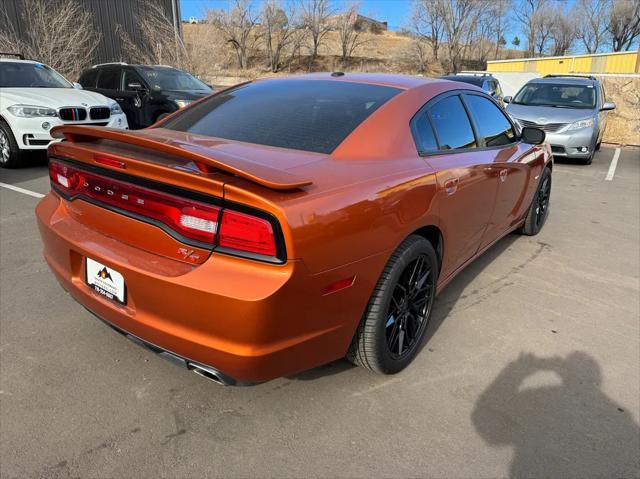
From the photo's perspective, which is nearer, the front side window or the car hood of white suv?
the car hood of white suv

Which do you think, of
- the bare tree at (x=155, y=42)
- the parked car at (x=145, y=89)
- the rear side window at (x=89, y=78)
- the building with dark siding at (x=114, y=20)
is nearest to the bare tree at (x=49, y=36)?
the building with dark siding at (x=114, y=20)

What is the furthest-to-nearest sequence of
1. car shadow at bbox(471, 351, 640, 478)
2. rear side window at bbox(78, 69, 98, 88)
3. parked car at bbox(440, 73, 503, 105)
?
parked car at bbox(440, 73, 503, 105) → rear side window at bbox(78, 69, 98, 88) → car shadow at bbox(471, 351, 640, 478)

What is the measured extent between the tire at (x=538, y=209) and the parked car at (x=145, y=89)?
673cm

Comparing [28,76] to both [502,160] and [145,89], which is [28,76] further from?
[502,160]

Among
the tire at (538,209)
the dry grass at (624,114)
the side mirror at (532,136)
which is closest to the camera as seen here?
the side mirror at (532,136)

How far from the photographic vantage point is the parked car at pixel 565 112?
371 inches

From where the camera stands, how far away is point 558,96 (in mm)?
10680

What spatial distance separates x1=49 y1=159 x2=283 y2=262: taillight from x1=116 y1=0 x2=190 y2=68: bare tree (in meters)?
18.7

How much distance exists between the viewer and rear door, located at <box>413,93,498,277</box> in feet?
9.01

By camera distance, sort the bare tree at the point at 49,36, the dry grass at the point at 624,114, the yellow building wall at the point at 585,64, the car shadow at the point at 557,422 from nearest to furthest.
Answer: the car shadow at the point at 557,422 → the dry grass at the point at 624,114 → the bare tree at the point at 49,36 → the yellow building wall at the point at 585,64

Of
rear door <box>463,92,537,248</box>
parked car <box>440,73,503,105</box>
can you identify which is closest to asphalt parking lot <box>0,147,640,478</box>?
rear door <box>463,92,537,248</box>

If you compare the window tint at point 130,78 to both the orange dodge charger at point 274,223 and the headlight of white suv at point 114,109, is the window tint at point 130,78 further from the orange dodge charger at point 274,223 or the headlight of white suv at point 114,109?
the orange dodge charger at point 274,223

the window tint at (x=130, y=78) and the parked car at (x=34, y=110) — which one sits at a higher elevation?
the window tint at (x=130, y=78)

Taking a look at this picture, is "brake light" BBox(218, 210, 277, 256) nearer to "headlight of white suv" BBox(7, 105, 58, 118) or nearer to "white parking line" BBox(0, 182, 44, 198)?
"white parking line" BBox(0, 182, 44, 198)
